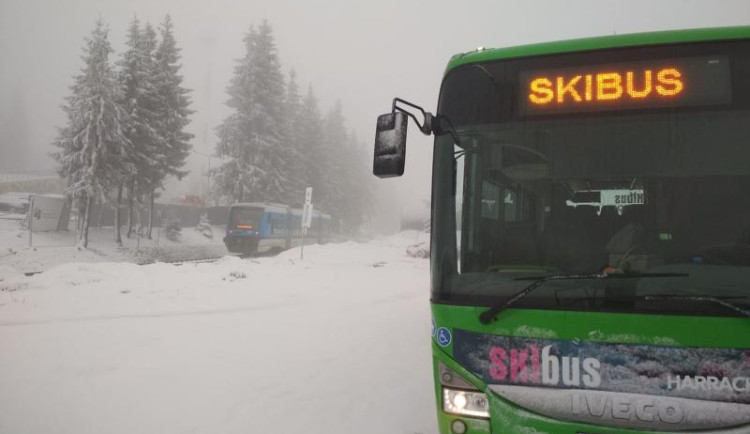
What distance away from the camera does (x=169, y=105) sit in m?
33.7

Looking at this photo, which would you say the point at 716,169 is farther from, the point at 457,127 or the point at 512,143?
the point at 457,127

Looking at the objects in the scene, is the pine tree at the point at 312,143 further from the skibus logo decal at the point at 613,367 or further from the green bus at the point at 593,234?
the skibus logo decal at the point at 613,367

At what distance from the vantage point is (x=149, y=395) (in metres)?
5.18

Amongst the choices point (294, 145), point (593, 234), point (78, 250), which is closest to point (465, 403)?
point (593, 234)

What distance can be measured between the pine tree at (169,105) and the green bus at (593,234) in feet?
112

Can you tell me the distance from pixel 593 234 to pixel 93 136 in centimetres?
3398

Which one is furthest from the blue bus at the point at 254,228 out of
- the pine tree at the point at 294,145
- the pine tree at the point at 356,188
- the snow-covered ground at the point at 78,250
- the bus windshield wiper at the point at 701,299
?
the bus windshield wiper at the point at 701,299

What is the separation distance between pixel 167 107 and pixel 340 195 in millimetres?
23526

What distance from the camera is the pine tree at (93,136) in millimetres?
29734

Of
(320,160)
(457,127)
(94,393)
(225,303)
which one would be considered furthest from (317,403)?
(320,160)

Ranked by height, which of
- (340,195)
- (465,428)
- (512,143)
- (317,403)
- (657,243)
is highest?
(340,195)

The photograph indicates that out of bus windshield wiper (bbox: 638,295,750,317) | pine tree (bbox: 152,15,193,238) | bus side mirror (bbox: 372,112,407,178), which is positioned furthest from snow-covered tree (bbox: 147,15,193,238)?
bus windshield wiper (bbox: 638,295,750,317)

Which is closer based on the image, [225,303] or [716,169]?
[716,169]

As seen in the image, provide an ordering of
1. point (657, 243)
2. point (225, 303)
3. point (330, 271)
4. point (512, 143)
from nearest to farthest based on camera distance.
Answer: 1. point (657, 243)
2. point (512, 143)
3. point (225, 303)
4. point (330, 271)
